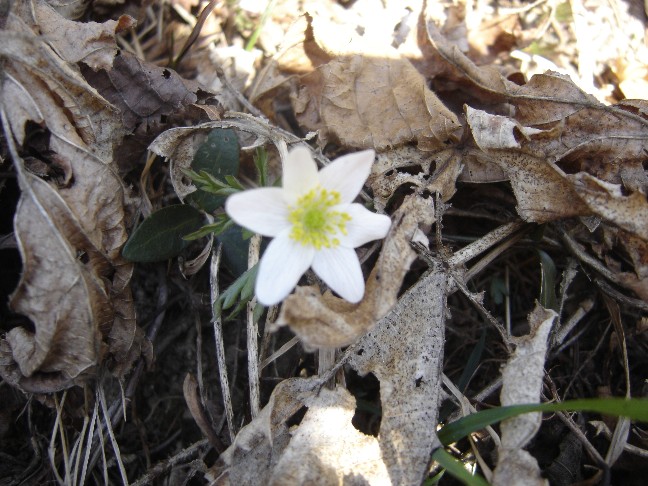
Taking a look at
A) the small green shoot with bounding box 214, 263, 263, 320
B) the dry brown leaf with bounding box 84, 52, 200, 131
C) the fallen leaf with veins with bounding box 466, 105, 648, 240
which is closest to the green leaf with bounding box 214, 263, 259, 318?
the small green shoot with bounding box 214, 263, 263, 320

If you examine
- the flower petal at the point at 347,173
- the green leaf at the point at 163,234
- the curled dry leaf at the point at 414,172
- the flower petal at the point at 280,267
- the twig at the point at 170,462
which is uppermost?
the flower petal at the point at 347,173

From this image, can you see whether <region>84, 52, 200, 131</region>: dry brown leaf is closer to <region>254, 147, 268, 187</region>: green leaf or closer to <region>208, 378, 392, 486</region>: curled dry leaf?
<region>254, 147, 268, 187</region>: green leaf

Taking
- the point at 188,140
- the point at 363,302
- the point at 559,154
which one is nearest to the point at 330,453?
the point at 363,302

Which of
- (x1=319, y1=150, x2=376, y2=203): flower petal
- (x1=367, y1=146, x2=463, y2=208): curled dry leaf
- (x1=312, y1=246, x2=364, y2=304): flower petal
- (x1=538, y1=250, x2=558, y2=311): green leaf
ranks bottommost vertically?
(x1=538, y1=250, x2=558, y2=311): green leaf

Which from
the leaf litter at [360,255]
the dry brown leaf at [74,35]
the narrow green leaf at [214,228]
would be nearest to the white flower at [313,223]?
the leaf litter at [360,255]

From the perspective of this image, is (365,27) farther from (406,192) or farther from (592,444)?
(592,444)

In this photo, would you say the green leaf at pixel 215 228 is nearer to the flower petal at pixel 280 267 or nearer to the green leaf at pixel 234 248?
the green leaf at pixel 234 248
